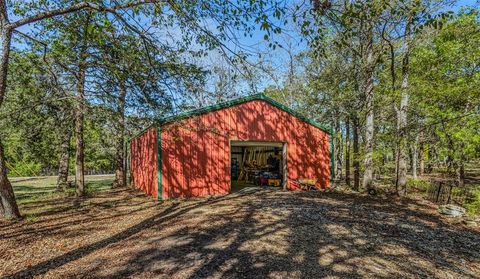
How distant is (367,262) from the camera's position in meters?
4.38

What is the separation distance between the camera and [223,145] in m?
11.2

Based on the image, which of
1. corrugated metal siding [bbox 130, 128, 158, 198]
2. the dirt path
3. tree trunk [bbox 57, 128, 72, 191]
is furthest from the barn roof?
tree trunk [bbox 57, 128, 72, 191]

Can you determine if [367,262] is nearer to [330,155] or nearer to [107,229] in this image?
[107,229]

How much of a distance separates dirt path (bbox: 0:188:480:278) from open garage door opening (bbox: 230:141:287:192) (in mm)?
4467

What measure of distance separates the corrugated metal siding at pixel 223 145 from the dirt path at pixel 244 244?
7.15ft

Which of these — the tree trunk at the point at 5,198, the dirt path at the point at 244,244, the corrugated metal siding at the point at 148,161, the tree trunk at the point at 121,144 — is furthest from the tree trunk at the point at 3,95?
the corrugated metal siding at the point at 148,161

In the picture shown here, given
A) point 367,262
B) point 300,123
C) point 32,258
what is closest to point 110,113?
point 32,258

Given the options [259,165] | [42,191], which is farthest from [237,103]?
[42,191]

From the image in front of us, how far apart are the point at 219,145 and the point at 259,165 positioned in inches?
262

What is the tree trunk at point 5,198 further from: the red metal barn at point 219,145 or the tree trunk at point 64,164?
the tree trunk at point 64,164

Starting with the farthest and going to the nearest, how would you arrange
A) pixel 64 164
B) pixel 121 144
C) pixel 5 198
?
pixel 121 144 → pixel 64 164 → pixel 5 198

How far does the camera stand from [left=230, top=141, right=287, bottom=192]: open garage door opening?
1269cm

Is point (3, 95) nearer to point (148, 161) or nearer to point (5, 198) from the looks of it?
point (5, 198)

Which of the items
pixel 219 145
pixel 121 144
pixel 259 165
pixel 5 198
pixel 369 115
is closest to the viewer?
pixel 5 198
